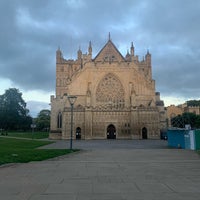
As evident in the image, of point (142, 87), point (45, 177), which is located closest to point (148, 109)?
point (142, 87)

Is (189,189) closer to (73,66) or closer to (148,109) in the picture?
(148,109)

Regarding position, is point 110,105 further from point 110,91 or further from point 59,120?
point 59,120

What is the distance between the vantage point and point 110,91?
6034 centimetres

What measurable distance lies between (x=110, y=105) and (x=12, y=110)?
34626 millimetres

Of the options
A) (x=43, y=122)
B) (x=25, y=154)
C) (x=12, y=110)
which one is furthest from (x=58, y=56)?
(x=25, y=154)

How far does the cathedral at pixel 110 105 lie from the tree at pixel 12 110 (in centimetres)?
1961

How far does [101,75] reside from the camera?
199 ft

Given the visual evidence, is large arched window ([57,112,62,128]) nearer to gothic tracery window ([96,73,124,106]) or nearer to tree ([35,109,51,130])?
gothic tracery window ([96,73,124,106])

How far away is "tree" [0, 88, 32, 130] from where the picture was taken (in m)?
76.2

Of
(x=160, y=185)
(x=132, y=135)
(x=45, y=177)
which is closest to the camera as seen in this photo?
(x=160, y=185)

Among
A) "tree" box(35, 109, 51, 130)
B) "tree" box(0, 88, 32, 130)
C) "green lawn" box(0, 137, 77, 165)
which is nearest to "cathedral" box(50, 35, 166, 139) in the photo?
"tree" box(0, 88, 32, 130)

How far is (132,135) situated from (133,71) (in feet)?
50.5

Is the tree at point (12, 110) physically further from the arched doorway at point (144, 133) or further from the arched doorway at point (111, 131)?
the arched doorway at point (144, 133)

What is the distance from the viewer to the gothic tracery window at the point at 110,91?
60.0 metres
